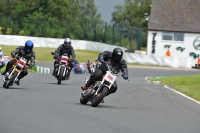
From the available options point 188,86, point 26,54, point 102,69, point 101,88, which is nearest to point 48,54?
point 188,86

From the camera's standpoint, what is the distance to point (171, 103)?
1883cm

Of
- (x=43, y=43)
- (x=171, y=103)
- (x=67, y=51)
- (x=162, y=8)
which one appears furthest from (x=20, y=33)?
(x=171, y=103)

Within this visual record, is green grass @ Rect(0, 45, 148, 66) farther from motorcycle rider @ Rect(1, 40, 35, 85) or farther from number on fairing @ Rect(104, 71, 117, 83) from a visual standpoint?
number on fairing @ Rect(104, 71, 117, 83)

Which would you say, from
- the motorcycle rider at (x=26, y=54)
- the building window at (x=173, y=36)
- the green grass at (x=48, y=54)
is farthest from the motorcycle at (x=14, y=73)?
the building window at (x=173, y=36)

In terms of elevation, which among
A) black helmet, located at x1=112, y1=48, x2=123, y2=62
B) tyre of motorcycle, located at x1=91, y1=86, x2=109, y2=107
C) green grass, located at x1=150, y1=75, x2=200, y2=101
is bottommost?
green grass, located at x1=150, y1=75, x2=200, y2=101

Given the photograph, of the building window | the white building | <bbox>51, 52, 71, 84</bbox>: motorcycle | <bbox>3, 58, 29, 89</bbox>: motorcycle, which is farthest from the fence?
<bbox>3, 58, 29, 89</bbox>: motorcycle

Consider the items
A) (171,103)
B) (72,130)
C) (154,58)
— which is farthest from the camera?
(154,58)

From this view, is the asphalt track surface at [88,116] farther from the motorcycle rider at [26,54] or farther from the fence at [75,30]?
the fence at [75,30]

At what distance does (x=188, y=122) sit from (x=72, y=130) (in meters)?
3.57

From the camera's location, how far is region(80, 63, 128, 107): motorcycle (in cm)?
1488

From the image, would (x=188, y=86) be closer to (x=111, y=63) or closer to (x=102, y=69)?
(x=111, y=63)

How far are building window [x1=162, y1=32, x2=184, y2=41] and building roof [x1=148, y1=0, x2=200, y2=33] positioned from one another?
0.38 meters

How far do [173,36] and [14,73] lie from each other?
46089mm

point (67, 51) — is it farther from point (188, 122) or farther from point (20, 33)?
point (20, 33)
